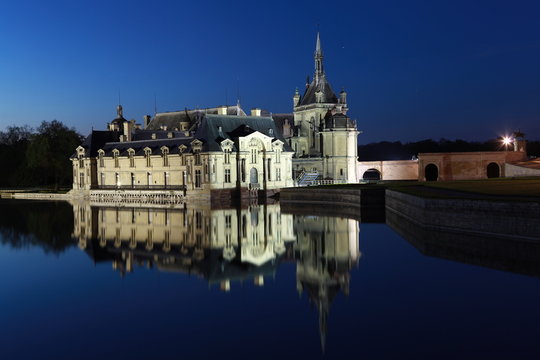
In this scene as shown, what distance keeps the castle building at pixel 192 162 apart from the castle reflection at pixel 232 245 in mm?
13671

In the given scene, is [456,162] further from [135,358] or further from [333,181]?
[135,358]

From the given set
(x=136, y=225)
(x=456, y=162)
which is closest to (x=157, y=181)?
(x=136, y=225)

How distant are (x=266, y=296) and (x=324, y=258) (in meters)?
7.85

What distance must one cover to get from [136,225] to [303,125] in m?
46.1

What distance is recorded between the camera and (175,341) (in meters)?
16.1

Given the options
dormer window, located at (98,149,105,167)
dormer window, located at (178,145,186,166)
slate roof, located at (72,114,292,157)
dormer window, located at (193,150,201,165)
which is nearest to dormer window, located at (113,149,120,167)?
slate roof, located at (72,114,292,157)

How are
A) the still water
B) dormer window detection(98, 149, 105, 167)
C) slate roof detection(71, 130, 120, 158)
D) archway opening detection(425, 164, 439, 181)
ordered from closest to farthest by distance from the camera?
the still water, dormer window detection(98, 149, 105, 167), slate roof detection(71, 130, 120, 158), archway opening detection(425, 164, 439, 181)

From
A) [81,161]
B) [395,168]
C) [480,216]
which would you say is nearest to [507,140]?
[395,168]

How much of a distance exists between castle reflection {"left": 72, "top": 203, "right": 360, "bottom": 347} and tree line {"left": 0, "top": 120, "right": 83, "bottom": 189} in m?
45.6

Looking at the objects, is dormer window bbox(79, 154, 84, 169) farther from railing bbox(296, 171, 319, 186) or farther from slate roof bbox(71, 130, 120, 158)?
railing bbox(296, 171, 319, 186)

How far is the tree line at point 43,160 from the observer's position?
9319cm

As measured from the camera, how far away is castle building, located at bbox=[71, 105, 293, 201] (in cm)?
6456

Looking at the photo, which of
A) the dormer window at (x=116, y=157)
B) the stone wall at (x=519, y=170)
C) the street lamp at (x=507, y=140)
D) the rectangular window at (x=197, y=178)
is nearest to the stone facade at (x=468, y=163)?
the stone wall at (x=519, y=170)

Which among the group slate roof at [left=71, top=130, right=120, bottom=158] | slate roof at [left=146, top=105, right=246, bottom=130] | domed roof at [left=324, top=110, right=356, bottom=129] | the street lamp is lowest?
the street lamp
